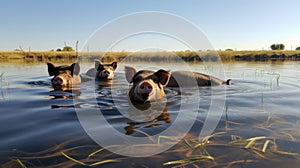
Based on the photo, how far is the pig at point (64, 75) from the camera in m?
8.84

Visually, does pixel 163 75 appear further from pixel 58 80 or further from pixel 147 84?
pixel 58 80

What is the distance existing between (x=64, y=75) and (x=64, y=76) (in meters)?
0.09

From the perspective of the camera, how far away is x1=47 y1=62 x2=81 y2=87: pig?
8.84m

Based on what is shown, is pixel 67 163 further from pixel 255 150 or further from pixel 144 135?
pixel 255 150

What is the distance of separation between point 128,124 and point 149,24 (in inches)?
100

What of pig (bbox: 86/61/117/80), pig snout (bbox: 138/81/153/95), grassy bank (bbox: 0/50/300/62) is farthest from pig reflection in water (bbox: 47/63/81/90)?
grassy bank (bbox: 0/50/300/62)

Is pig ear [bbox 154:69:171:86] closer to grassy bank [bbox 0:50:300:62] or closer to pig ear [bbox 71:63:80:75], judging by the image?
pig ear [bbox 71:63:80:75]

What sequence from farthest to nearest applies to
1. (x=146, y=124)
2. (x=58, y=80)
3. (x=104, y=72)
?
(x=104, y=72) < (x=58, y=80) < (x=146, y=124)

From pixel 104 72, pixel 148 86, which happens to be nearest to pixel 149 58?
pixel 104 72

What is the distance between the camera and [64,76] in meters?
9.11

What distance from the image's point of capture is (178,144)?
3068 millimetres

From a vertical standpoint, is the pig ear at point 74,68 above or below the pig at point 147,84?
above

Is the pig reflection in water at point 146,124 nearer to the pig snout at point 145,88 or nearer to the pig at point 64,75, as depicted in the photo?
the pig snout at point 145,88

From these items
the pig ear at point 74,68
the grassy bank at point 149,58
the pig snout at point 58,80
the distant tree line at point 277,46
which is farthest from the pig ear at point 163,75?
the distant tree line at point 277,46
